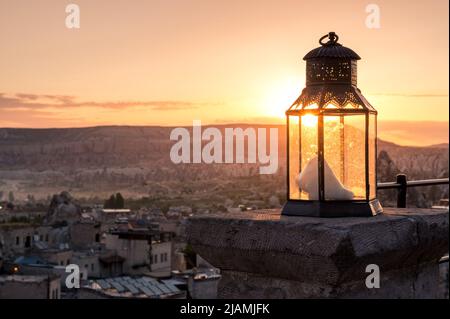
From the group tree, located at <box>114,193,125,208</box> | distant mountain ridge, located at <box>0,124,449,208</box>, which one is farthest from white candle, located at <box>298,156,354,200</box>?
tree, located at <box>114,193,125,208</box>

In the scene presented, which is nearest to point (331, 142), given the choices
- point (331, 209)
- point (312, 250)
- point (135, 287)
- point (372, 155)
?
point (372, 155)

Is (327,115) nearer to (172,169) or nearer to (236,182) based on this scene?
(236,182)

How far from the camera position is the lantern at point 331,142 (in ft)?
8.89

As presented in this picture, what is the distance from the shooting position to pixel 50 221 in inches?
1831

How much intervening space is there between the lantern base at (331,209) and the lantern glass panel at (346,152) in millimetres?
93

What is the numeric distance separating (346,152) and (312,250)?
0.78 metres

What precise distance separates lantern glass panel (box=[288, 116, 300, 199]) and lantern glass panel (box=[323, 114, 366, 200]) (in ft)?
0.43

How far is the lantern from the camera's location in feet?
8.89

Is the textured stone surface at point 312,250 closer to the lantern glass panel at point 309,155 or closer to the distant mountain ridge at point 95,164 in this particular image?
the lantern glass panel at point 309,155

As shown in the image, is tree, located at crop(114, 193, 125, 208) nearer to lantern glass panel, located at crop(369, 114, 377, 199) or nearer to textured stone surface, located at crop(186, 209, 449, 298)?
lantern glass panel, located at crop(369, 114, 377, 199)
